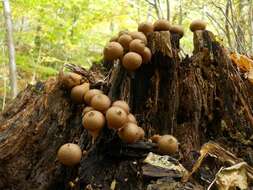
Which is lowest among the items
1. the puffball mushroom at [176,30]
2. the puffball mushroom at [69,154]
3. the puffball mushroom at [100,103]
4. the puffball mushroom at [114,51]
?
the puffball mushroom at [69,154]

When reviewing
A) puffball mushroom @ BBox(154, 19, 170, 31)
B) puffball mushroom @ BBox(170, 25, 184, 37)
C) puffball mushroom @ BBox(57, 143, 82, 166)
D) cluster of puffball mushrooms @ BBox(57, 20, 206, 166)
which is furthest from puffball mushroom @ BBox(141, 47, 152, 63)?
puffball mushroom @ BBox(57, 143, 82, 166)

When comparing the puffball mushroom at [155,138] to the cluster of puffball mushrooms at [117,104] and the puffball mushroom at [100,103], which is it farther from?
the puffball mushroom at [100,103]

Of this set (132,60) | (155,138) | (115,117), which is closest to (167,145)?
(155,138)

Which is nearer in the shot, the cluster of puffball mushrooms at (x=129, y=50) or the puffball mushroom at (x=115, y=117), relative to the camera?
the puffball mushroom at (x=115, y=117)

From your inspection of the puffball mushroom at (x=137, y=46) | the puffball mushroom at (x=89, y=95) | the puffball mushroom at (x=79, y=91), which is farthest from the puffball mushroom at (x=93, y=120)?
the puffball mushroom at (x=137, y=46)

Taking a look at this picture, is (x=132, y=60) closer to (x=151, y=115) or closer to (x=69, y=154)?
(x=151, y=115)

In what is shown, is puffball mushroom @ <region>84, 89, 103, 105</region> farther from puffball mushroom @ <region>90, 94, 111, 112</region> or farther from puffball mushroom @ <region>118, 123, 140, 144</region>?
puffball mushroom @ <region>118, 123, 140, 144</region>

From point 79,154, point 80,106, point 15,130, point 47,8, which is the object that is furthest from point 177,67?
point 47,8
